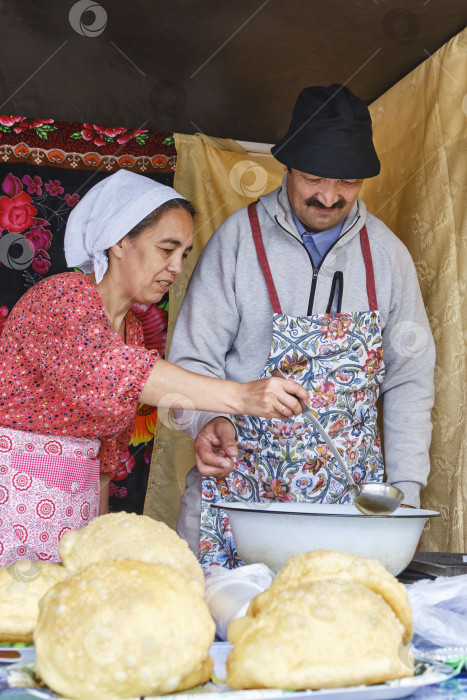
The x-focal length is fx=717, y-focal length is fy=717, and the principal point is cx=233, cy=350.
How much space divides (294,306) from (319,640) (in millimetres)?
1428

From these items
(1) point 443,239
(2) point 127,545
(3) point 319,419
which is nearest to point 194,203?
(1) point 443,239

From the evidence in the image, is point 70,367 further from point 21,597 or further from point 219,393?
point 21,597

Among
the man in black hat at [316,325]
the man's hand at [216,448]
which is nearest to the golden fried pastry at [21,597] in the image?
the man's hand at [216,448]

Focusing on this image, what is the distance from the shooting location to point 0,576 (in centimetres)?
75

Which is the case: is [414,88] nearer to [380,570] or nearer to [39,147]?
[39,147]

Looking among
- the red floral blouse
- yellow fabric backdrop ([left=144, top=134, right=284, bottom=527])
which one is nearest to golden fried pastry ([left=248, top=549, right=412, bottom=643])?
the red floral blouse

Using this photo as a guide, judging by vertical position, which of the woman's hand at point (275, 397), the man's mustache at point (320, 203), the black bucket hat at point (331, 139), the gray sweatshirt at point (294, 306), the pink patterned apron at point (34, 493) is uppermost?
the black bucket hat at point (331, 139)

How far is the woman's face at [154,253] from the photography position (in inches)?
73.5

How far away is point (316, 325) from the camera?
1.93 metres

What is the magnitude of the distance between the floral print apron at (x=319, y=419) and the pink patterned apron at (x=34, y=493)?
0.36m

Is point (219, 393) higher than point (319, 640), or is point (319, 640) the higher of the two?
point (219, 393)

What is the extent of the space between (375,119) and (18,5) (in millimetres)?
1363

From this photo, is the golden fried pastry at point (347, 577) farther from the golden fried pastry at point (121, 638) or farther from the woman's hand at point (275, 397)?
the woman's hand at point (275, 397)

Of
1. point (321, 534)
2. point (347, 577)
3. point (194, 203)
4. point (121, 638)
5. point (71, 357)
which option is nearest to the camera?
point (121, 638)
